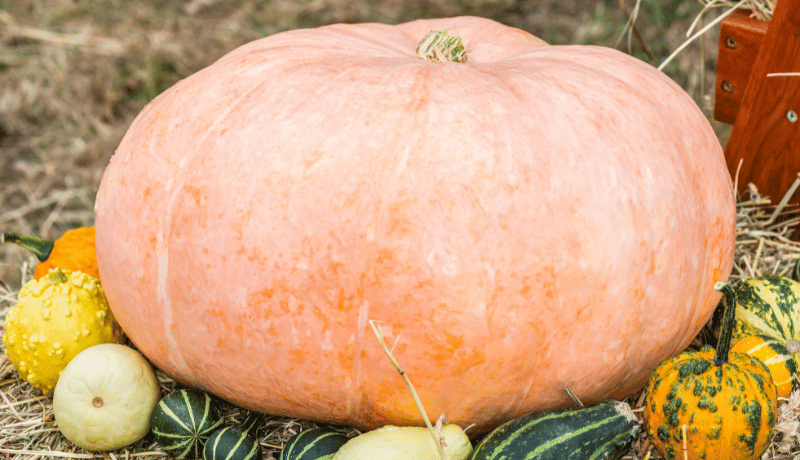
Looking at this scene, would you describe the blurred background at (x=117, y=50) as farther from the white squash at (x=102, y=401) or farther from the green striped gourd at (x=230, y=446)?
the green striped gourd at (x=230, y=446)

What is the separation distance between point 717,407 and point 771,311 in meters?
0.68

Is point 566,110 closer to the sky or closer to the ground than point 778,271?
closer to the sky

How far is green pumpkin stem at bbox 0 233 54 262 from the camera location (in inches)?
99.2

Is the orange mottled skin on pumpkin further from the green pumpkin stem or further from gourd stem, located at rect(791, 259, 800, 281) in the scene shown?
gourd stem, located at rect(791, 259, 800, 281)

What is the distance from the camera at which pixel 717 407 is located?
1.74 meters

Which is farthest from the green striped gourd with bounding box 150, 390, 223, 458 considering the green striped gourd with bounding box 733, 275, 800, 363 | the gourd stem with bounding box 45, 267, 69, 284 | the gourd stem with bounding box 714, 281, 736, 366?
the green striped gourd with bounding box 733, 275, 800, 363

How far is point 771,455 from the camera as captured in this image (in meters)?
1.98

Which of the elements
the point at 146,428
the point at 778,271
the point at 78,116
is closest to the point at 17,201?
the point at 78,116

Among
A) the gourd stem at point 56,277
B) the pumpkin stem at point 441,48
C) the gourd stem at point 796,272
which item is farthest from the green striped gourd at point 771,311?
the gourd stem at point 56,277

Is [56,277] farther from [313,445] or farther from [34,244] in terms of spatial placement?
[313,445]

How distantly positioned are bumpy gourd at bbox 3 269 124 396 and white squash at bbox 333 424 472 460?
1.03 metres

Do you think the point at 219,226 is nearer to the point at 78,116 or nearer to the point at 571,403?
the point at 571,403

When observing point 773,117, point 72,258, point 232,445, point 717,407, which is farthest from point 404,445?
point 773,117

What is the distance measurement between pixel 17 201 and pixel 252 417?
319 cm
